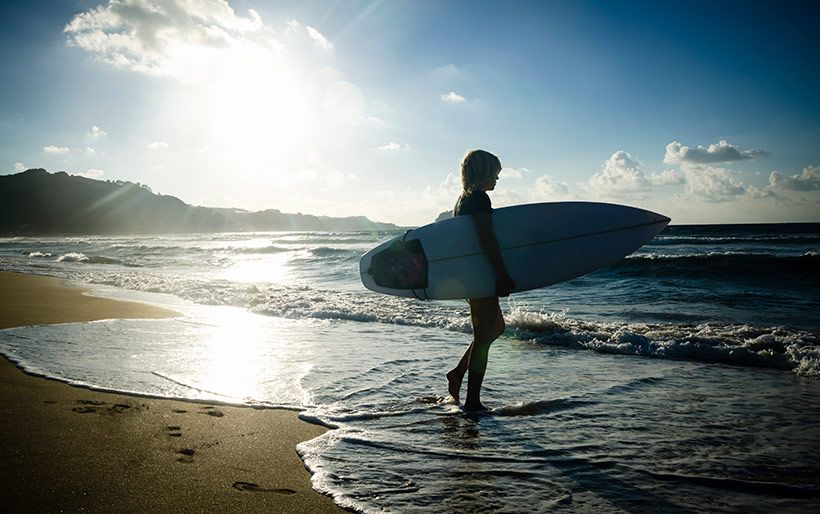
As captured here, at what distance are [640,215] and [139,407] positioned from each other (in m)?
4.92

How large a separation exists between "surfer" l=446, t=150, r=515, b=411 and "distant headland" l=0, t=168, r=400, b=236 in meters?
105

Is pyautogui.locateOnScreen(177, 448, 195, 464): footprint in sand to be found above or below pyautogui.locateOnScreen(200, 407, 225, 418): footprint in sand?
above

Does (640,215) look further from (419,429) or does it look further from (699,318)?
(699,318)

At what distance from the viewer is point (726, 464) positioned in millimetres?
2541

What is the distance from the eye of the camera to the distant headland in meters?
93.8

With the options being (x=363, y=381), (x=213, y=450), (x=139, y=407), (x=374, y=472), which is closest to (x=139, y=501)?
(x=213, y=450)

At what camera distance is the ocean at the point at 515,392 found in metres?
2.30

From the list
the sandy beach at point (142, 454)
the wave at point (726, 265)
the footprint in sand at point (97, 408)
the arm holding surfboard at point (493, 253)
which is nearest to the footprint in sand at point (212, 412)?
the sandy beach at point (142, 454)

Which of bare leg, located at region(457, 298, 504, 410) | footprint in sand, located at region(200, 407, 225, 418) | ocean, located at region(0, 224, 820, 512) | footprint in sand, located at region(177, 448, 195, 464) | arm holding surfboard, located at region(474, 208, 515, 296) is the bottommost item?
ocean, located at region(0, 224, 820, 512)

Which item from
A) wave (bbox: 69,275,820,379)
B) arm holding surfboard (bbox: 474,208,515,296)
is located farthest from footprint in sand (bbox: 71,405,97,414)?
wave (bbox: 69,275,820,379)

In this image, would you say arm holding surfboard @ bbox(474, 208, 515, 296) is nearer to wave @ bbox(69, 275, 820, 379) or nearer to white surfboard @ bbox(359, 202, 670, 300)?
Result: white surfboard @ bbox(359, 202, 670, 300)

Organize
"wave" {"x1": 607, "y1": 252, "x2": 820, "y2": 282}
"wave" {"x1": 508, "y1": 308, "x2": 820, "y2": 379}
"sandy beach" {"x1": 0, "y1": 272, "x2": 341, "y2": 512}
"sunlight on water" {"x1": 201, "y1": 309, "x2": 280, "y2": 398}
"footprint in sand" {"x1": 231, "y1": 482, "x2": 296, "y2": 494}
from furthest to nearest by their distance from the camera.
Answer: "wave" {"x1": 607, "y1": 252, "x2": 820, "y2": 282}
"wave" {"x1": 508, "y1": 308, "x2": 820, "y2": 379}
"sunlight on water" {"x1": 201, "y1": 309, "x2": 280, "y2": 398}
"footprint in sand" {"x1": 231, "y1": 482, "x2": 296, "y2": 494}
"sandy beach" {"x1": 0, "y1": 272, "x2": 341, "y2": 512}

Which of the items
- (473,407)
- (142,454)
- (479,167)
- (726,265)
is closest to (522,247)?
(479,167)

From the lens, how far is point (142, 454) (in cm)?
249
